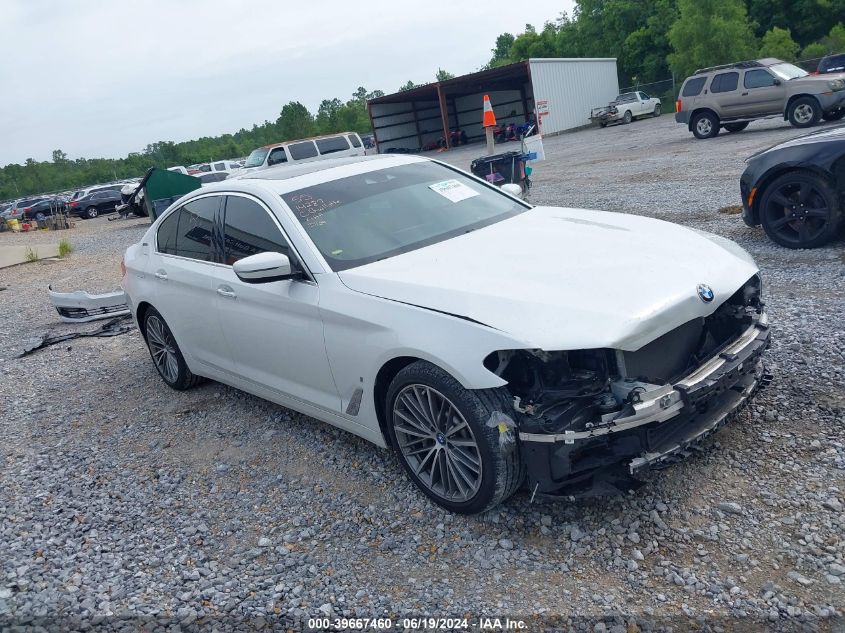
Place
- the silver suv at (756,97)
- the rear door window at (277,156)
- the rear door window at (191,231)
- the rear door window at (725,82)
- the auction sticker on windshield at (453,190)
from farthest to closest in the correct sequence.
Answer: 1. the rear door window at (277,156)
2. the rear door window at (725,82)
3. the silver suv at (756,97)
4. the rear door window at (191,231)
5. the auction sticker on windshield at (453,190)

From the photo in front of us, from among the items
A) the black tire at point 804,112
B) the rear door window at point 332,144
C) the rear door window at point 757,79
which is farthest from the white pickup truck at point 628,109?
the black tire at point 804,112

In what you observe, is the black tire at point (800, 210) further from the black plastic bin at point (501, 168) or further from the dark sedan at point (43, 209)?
the dark sedan at point (43, 209)

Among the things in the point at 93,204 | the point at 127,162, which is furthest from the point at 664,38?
the point at 127,162

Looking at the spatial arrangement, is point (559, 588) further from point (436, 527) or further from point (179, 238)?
point (179, 238)

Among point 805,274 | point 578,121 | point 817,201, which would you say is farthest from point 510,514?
point 578,121

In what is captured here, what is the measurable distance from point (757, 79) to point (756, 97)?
49cm

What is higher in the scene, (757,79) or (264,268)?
(264,268)

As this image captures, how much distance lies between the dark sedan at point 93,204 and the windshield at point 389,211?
113 feet

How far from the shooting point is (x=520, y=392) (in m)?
3.24

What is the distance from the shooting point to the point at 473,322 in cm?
319

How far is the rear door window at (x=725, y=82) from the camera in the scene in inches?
774

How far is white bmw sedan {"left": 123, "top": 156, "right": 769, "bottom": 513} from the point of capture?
3109 mm

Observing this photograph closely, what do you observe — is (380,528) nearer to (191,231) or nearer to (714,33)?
(191,231)

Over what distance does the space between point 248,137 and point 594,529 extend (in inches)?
5306
